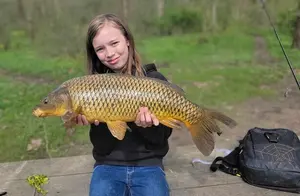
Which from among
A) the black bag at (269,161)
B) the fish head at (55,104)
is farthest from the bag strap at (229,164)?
the fish head at (55,104)

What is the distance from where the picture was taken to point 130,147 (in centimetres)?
194

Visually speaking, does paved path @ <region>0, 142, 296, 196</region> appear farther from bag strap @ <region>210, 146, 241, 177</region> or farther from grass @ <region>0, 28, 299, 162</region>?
grass @ <region>0, 28, 299, 162</region>

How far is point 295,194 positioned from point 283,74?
3.24 m

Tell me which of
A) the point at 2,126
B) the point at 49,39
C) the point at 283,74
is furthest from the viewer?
the point at 49,39

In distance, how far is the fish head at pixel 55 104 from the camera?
1.58 metres

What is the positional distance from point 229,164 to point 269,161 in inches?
11.3

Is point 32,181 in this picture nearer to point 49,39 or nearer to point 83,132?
point 83,132

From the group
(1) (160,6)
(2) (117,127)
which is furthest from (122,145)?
(1) (160,6)

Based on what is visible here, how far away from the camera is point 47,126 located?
3.56m

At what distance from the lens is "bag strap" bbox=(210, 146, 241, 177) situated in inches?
90.4

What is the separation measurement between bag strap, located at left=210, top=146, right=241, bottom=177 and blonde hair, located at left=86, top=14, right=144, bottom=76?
0.80 meters

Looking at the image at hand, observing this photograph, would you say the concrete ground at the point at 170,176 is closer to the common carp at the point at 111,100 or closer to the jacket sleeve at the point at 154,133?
the jacket sleeve at the point at 154,133

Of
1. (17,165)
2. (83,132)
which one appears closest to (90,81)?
(17,165)

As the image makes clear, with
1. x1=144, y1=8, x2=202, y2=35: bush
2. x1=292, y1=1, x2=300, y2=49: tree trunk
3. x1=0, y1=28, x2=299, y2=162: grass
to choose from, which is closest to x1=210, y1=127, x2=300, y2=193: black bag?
x1=0, y1=28, x2=299, y2=162: grass
